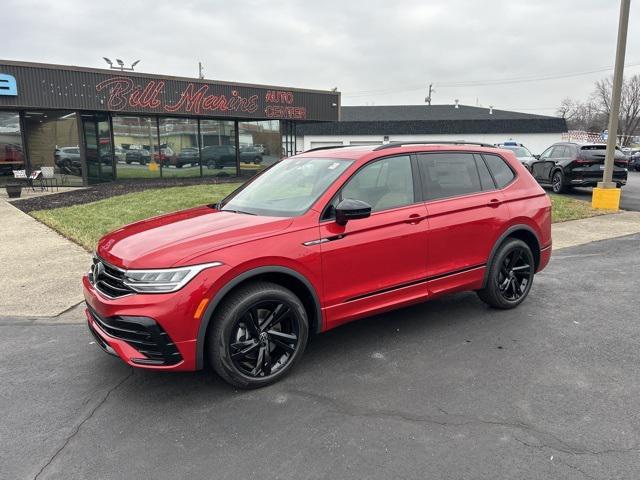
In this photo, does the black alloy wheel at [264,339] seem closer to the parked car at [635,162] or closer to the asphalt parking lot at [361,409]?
the asphalt parking lot at [361,409]

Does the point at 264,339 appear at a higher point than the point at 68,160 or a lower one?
lower

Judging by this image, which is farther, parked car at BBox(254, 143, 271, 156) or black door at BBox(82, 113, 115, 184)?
parked car at BBox(254, 143, 271, 156)

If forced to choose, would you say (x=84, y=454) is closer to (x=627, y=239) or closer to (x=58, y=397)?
(x=58, y=397)

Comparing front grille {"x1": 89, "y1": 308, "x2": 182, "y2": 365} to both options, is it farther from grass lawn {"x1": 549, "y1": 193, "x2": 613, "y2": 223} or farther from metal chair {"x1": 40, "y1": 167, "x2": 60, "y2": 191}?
metal chair {"x1": 40, "y1": 167, "x2": 60, "y2": 191}

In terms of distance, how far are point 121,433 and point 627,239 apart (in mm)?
9179

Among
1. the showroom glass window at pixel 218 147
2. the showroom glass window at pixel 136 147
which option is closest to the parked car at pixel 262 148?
the showroom glass window at pixel 218 147

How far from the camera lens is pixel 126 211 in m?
11.1

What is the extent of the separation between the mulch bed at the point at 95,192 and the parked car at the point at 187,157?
752mm

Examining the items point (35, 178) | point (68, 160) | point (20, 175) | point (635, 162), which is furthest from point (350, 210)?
point (635, 162)

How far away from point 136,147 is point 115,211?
8.22 m

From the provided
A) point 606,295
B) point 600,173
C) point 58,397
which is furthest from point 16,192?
point 600,173

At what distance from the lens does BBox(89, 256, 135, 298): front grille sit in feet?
10.8

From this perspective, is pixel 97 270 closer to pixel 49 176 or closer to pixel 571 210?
pixel 571 210

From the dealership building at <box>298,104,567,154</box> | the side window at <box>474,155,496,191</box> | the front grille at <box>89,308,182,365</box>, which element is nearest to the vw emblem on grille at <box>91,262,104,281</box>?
the front grille at <box>89,308,182,365</box>
